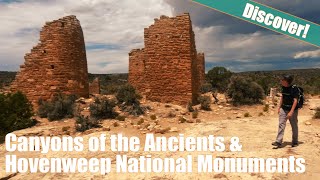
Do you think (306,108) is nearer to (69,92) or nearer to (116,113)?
(116,113)

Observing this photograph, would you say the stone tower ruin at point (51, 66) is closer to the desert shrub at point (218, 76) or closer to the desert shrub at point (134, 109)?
the desert shrub at point (134, 109)

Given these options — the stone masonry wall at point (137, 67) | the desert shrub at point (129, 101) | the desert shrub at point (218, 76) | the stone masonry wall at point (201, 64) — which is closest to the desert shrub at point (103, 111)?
the desert shrub at point (129, 101)

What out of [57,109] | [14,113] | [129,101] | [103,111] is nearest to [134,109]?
[129,101]

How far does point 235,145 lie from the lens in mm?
8039

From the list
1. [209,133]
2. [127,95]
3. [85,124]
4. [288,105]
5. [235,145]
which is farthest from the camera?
[127,95]

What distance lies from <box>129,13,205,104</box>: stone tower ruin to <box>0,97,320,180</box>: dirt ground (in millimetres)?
642

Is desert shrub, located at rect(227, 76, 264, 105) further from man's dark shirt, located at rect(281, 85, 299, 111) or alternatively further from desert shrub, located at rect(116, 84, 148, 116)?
man's dark shirt, located at rect(281, 85, 299, 111)

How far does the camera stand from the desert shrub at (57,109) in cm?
1413

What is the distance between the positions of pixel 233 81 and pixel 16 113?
10.5 m

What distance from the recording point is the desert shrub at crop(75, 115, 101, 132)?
12.0 meters

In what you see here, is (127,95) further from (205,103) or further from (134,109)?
(205,103)

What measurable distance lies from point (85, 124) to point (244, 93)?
8682mm

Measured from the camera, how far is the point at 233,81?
17656 mm

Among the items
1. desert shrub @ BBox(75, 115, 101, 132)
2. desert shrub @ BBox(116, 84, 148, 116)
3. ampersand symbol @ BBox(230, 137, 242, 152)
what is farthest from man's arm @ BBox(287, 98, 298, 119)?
desert shrub @ BBox(116, 84, 148, 116)
